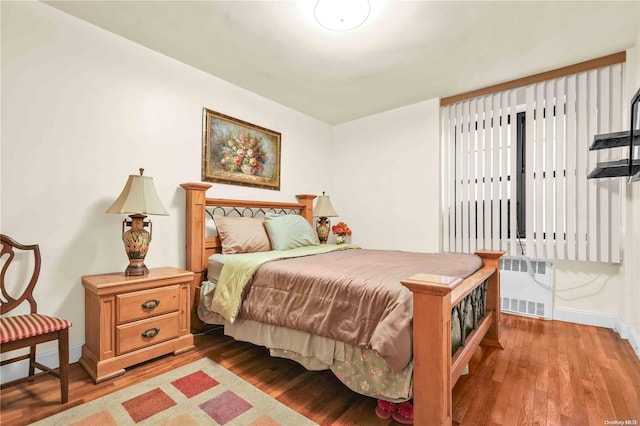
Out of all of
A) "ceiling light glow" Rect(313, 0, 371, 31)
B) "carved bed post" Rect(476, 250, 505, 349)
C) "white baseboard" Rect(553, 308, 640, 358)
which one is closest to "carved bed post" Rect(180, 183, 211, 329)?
"ceiling light glow" Rect(313, 0, 371, 31)

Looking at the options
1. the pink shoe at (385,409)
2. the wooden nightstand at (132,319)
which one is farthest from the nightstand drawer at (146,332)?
the pink shoe at (385,409)

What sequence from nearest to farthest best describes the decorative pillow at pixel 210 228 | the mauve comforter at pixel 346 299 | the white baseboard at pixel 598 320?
the mauve comforter at pixel 346 299, the white baseboard at pixel 598 320, the decorative pillow at pixel 210 228

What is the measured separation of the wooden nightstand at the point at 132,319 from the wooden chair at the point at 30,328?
0.23 meters

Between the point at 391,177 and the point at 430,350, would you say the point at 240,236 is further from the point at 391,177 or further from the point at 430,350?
the point at 391,177

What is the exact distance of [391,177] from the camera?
13.1 ft

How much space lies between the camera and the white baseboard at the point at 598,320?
2.46 metres

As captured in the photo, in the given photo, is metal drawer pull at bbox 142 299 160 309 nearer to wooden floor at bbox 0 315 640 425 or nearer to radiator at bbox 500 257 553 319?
wooden floor at bbox 0 315 640 425

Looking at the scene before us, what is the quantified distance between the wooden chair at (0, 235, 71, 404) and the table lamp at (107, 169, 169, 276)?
49 cm

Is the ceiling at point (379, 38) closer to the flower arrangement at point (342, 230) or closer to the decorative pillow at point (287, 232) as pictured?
the decorative pillow at point (287, 232)

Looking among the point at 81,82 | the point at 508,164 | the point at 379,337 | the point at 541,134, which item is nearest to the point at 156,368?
the point at 379,337

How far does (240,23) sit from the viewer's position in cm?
223

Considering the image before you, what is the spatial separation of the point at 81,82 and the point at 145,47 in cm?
66

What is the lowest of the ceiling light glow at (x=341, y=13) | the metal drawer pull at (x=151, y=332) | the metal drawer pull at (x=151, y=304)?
the metal drawer pull at (x=151, y=332)

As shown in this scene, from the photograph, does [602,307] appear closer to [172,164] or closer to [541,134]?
[541,134]
